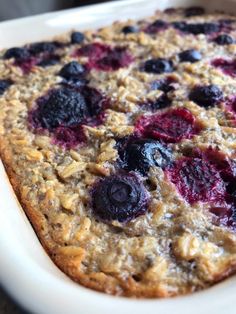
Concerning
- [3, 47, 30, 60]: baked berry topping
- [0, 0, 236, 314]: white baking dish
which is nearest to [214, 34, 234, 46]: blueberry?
[3, 47, 30, 60]: baked berry topping

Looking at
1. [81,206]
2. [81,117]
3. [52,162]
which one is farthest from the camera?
[81,117]

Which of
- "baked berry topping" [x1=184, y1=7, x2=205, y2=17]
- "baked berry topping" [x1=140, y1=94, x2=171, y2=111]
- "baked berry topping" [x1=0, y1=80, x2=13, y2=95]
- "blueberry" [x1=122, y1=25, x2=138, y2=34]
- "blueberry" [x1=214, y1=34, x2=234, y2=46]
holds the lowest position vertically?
"baked berry topping" [x1=184, y1=7, x2=205, y2=17]

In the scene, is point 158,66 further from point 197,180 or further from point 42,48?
point 197,180

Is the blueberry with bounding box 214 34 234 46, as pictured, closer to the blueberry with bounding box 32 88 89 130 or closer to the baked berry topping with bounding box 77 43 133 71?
the baked berry topping with bounding box 77 43 133 71

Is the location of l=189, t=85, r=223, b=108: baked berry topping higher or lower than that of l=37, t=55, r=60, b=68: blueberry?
lower

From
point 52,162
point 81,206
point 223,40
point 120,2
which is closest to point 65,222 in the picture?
point 81,206

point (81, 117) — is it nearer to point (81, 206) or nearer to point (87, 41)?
point (81, 206)

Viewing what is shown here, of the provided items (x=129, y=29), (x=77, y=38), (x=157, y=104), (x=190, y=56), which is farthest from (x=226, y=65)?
(x=77, y=38)
